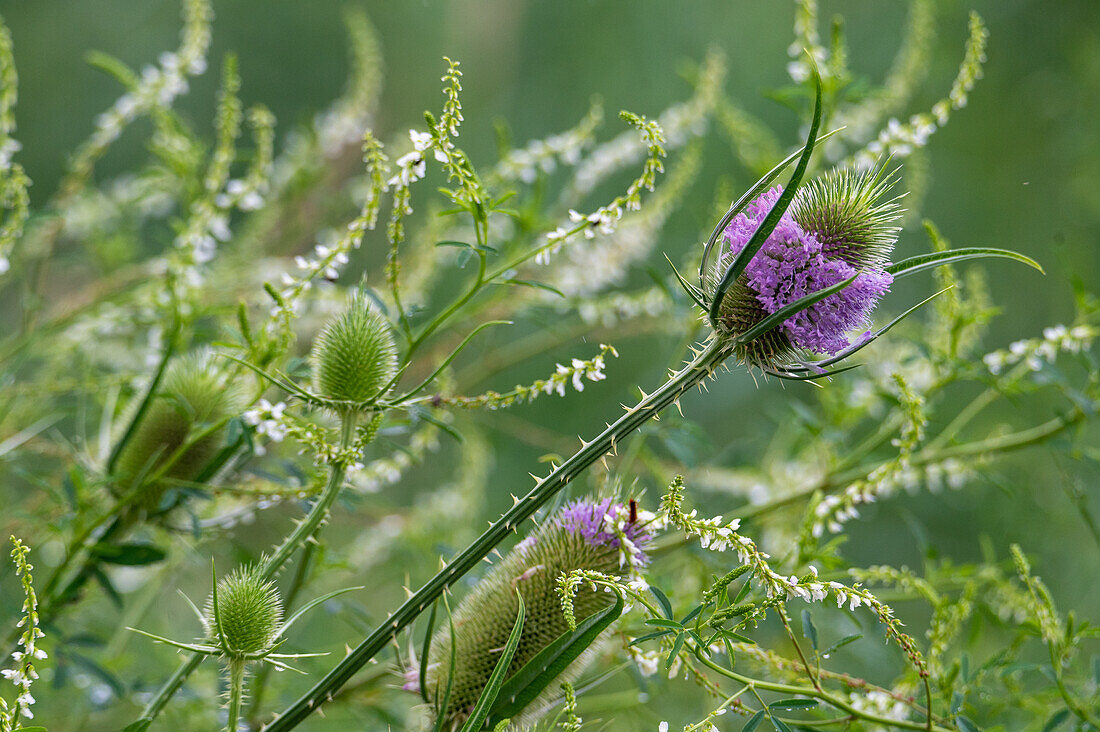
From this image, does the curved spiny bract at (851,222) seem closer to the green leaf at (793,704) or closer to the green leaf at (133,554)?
the green leaf at (793,704)

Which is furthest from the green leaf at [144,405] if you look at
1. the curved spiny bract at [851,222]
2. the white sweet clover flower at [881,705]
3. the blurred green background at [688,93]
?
the blurred green background at [688,93]

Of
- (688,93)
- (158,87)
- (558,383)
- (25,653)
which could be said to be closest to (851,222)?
(558,383)

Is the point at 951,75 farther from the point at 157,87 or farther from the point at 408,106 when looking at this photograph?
the point at 157,87

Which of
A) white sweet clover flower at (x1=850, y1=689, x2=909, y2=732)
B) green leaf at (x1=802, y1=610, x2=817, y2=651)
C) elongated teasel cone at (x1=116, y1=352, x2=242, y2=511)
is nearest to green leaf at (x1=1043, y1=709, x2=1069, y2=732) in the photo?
white sweet clover flower at (x1=850, y1=689, x2=909, y2=732)

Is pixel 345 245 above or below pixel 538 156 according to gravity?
below

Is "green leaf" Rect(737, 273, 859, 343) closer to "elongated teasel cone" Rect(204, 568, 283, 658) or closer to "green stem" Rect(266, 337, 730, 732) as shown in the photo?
"green stem" Rect(266, 337, 730, 732)

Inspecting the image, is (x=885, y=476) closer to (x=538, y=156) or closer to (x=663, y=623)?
(x=663, y=623)

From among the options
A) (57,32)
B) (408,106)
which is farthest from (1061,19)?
(57,32)
